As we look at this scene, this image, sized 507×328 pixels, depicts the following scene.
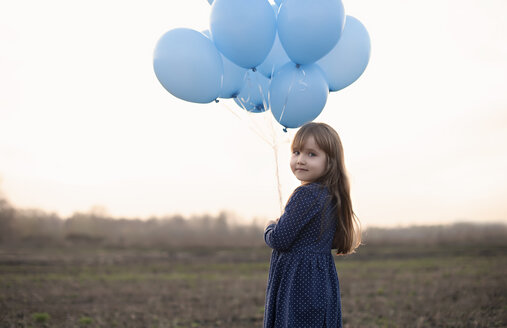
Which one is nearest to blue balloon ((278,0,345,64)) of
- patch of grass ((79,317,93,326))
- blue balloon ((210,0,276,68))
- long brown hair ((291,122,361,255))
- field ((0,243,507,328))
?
blue balloon ((210,0,276,68))

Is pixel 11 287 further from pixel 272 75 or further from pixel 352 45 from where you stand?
pixel 352 45

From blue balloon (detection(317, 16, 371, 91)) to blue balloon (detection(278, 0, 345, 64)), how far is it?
1.27 ft

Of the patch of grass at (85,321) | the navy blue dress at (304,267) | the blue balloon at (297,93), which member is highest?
the blue balloon at (297,93)

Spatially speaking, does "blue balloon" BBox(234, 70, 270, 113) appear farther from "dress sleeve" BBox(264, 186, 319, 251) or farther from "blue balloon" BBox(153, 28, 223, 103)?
"dress sleeve" BBox(264, 186, 319, 251)

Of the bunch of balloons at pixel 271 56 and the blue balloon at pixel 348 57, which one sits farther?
the blue balloon at pixel 348 57

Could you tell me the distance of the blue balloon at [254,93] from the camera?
9.99 ft

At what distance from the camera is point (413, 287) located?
24.8ft

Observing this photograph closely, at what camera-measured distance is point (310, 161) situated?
200 centimetres

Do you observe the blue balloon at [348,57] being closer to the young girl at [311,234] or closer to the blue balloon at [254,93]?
the blue balloon at [254,93]

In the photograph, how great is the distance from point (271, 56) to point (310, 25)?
1.77 ft

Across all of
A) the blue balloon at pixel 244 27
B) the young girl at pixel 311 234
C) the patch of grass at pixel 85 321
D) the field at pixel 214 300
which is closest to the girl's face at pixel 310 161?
the young girl at pixel 311 234

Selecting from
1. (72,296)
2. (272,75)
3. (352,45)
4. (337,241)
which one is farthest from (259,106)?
(72,296)

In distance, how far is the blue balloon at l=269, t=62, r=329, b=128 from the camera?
103 inches

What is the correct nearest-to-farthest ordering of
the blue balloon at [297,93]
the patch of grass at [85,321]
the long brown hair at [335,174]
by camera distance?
1. the long brown hair at [335,174]
2. the blue balloon at [297,93]
3. the patch of grass at [85,321]
